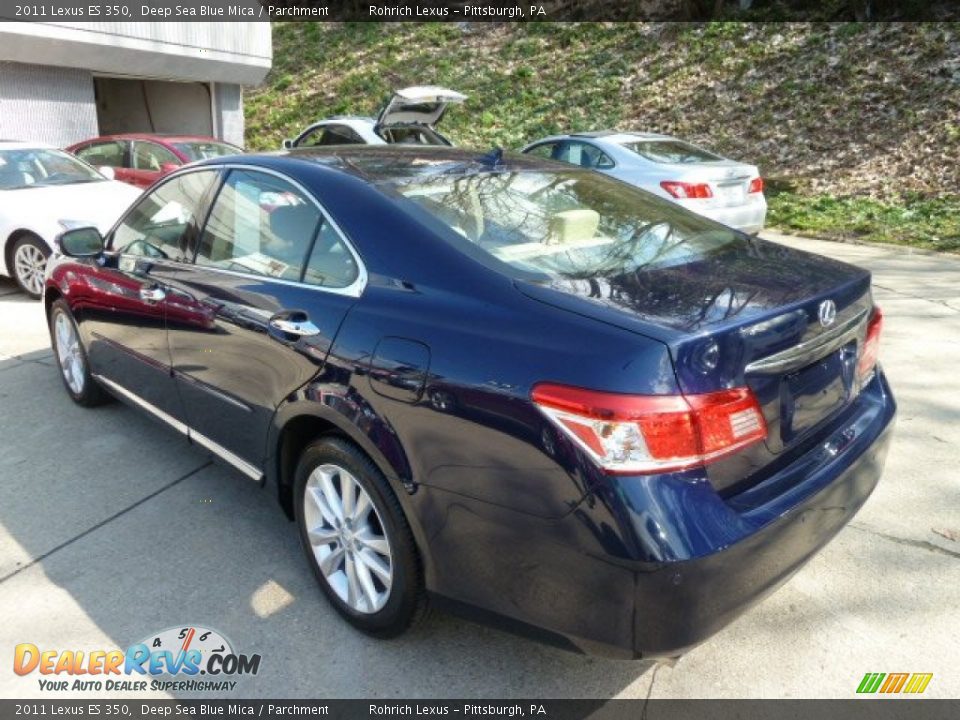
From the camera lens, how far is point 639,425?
192 cm

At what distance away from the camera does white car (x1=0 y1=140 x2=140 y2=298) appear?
698 cm

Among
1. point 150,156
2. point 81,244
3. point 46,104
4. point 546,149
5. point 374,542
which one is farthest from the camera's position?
Answer: point 46,104

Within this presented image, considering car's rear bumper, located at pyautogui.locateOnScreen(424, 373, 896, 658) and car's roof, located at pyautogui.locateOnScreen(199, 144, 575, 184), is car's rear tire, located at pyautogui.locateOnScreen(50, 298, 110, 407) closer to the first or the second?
car's roof, located at pyautogui.locateOnScreen(199, 144, 575, 184)

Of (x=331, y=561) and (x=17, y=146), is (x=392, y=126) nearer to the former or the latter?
(x=17, y=146)

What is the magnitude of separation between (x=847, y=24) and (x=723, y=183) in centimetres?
1075

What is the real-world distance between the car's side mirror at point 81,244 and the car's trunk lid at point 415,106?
5.83m

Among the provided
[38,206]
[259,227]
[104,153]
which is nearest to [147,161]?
[104,153]

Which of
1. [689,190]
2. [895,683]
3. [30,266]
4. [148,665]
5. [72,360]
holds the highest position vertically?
[689,190]

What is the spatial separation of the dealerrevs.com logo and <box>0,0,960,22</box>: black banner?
1240cm

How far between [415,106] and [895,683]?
31.5ft

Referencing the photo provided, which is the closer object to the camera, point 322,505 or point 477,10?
point 322,505

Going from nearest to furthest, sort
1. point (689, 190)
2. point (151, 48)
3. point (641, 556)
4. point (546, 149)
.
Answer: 1. point (641, 556)
2. point (689, 190)
3. point (546, 149)
4. point (151, 48)

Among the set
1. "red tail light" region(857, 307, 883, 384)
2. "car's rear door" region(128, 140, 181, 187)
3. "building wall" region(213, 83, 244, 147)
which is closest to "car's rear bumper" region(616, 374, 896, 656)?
"red tail light" region(857, 307, 883, 384)

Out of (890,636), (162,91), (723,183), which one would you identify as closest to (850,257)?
(723,183)
